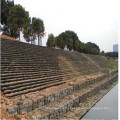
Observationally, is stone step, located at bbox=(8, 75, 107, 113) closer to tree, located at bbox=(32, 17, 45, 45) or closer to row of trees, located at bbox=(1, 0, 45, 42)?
row of trees, located at bbox=(1, 0, 45, 42)

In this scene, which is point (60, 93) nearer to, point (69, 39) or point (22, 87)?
point (22, 87)

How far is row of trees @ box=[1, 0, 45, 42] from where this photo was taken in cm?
2150

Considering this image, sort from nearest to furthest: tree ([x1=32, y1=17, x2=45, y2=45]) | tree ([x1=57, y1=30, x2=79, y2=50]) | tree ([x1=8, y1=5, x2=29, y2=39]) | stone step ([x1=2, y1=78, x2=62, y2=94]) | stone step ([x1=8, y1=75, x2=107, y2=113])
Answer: stone step ([x1=2, y1=78, x2=62, y2=94]) → stone step ([x1=8, y1=75, x2=107, y2=113]) → tree ([x1=8, y1=5, x2=29, y2=39]) → tree ([x1=32, y1=17, x2=45, y2=45]) → tree ([x1=57, y1=30, x2=79, y2=50])

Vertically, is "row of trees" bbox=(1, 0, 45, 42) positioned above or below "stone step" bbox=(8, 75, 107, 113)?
above

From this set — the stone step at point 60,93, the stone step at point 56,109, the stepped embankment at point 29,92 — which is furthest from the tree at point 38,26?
the stone step at point 56,109

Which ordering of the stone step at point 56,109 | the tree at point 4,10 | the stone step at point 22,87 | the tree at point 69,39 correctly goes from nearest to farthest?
the stone step at point 56,109 < the stone step at point 22,87 < the tree at point 4,10 < the tree at point 69,39

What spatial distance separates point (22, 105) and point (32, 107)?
696 mm

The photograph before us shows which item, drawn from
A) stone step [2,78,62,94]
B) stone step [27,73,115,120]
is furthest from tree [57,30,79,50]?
stone step [27,73,115,120]

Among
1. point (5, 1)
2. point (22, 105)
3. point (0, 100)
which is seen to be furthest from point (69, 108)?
point (5, 1)

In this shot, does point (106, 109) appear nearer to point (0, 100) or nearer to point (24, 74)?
point (24, 74)

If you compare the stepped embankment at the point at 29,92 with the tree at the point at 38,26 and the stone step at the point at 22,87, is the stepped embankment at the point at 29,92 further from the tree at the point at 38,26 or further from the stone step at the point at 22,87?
the tree at the point at 38,26

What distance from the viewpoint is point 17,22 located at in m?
21.4

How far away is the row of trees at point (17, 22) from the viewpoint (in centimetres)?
2150

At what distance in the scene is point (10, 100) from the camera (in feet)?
20.3
